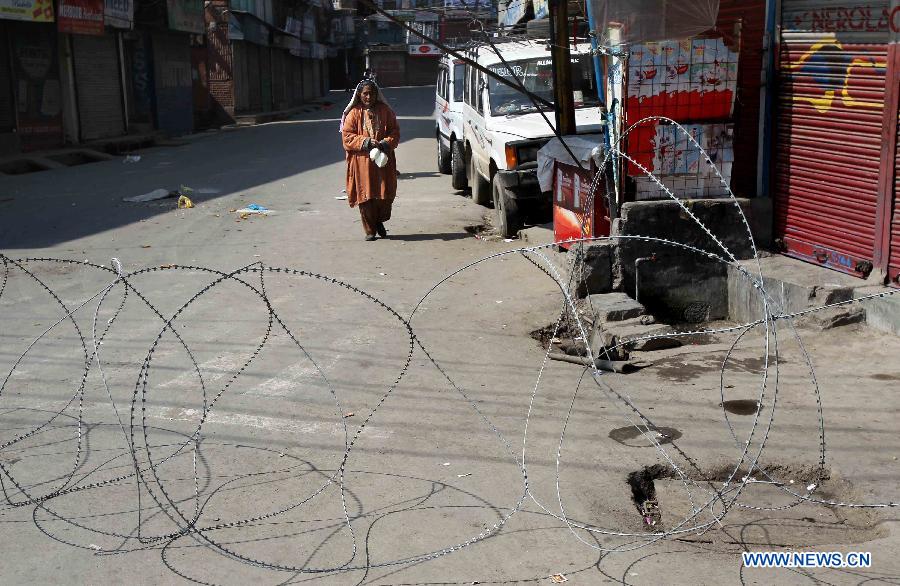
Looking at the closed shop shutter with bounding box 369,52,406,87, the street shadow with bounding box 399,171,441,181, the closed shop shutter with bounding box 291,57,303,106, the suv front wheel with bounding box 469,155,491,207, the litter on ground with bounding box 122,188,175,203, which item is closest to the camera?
the suv front wheel with bounding box 469,155,491,207

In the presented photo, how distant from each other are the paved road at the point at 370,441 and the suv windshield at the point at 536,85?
10.7ft

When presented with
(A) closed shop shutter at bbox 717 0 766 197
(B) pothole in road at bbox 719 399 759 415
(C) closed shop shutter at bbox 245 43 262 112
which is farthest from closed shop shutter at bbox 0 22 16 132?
(B) pothole in road at bbox 719 399 759 415

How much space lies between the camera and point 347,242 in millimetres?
12086

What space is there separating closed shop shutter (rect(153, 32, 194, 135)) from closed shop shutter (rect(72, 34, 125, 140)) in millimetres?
3174

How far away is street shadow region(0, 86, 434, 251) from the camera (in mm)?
13609

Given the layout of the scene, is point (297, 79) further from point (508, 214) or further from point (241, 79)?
point (508, 214)

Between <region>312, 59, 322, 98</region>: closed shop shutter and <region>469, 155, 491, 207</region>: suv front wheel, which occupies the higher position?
<region>312, 59, 322, 98</region>: closed shop shutter

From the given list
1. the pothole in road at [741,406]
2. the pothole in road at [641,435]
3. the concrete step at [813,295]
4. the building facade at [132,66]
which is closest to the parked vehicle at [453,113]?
the concrete step at [813,295]

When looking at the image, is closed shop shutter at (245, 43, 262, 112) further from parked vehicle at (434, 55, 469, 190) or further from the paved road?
the paved road

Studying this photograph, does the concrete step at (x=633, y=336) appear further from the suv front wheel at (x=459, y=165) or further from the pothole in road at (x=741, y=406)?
the suv front wheel at (x=459, y=165)

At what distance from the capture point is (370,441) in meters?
5.46

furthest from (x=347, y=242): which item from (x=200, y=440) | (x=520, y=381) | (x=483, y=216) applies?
(x=200, y=440)

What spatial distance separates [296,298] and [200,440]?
3.61 meters

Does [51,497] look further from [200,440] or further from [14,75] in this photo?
[14,75]
